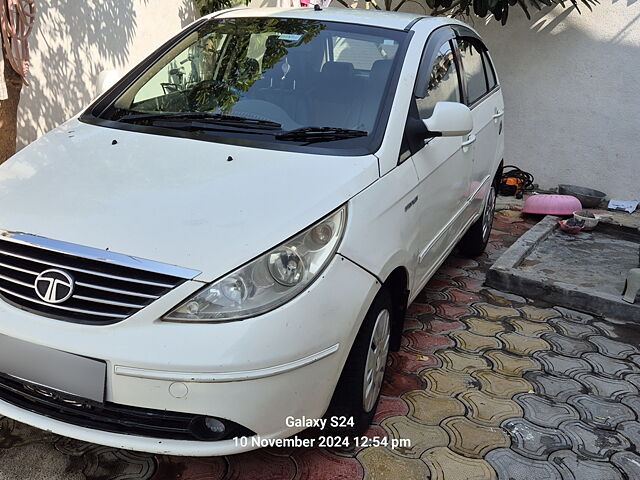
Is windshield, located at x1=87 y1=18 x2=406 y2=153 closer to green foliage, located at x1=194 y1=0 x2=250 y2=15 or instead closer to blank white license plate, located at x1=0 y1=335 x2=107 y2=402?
blank white license plate, located at x1=0 y1=335 x2=107 y2=402

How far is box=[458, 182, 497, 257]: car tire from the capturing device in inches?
183

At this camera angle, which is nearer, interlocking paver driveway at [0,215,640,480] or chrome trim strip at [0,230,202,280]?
chrome trim strip at [0,230,202,280]

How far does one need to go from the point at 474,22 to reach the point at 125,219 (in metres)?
5.95

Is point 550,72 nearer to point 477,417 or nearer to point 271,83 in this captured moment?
point 271,83

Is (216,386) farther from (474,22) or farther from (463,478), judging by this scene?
(474,22)

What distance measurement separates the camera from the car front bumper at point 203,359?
5.78 feet

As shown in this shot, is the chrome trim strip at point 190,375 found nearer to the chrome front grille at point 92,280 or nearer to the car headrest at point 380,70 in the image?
the chrome front grille at point 92,280

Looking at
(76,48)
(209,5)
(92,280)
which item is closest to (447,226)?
(92,280)

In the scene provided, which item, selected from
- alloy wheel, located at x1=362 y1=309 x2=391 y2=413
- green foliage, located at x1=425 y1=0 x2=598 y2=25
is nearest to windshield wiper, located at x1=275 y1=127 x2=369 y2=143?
alloy wheel, located at x1=362 y1=309 x2=391 y2=413

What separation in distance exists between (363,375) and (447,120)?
1.17m

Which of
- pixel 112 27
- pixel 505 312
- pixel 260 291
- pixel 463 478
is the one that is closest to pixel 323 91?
pixel 260 291

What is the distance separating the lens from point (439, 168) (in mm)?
2994

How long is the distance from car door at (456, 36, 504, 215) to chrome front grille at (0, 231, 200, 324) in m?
2.34

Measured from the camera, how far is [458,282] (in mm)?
4324
